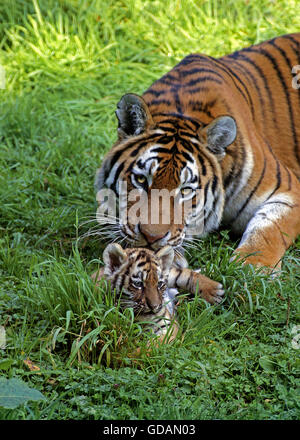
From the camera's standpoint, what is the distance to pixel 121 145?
3.99m

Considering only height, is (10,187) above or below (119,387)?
above

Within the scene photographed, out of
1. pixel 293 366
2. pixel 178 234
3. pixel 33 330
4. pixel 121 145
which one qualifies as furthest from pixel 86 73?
pixel 293 366

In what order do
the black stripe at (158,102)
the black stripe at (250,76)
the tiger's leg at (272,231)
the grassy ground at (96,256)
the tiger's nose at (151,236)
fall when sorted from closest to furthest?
the grassy ground at (96,256)
the tiger's nose at (151,236)
the tiger's leg at (272,231)
the black stripe at (158,102)
the black stripe at (250,76)

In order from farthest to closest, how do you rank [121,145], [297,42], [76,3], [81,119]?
1. [76,3]
2. [81,119]
3. [297,42]
4. [121,145]

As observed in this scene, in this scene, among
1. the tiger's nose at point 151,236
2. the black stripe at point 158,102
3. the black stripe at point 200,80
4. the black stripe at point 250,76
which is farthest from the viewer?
the black stripe at point 250,76

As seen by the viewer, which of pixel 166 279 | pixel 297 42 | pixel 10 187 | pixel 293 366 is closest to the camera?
pixel 293 366

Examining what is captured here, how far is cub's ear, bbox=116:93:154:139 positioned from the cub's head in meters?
0.85

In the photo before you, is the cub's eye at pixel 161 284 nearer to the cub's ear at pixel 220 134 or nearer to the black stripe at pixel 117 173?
the black stripe at pixel 117 173

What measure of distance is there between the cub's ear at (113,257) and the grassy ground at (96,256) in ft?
0.42

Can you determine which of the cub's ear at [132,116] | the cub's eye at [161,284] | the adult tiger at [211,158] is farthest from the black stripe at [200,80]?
the cub's eye at [161,284]

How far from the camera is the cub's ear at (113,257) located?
3.32 m

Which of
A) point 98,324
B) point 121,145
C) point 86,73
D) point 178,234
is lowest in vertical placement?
point 98,324
